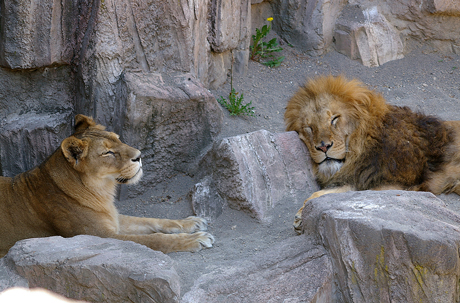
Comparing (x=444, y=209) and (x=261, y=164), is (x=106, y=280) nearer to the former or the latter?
(x=261, y=164)

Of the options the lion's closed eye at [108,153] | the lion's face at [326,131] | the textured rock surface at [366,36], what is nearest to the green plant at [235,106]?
the lion's face at [326,131]

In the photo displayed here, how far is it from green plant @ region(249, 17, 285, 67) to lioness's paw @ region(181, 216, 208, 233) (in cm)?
405

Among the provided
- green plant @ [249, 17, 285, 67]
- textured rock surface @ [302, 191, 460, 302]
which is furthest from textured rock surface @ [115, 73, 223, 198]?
green plant @ [249, 17, 285, 67]

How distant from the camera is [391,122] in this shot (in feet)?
14.6

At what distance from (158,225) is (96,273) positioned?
1359mm

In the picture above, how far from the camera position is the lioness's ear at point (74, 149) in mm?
3652

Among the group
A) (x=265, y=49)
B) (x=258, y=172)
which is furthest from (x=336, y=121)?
(x=265, y=49)

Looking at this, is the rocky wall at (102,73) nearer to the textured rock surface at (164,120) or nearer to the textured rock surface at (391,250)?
the textured rock surface at (164,120)

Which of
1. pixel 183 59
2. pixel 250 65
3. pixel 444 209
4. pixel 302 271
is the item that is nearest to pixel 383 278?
pixel 302 271

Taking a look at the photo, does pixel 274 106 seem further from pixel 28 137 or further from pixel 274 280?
pixel 274 280

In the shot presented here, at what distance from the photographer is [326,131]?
4.34 meters

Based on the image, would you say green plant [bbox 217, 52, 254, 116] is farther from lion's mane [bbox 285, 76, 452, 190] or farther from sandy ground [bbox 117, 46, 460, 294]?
lion's mane [bbox 285, 76, 452, 190]

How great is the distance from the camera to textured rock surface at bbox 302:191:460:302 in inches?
109

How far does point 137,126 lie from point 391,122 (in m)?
2.52
